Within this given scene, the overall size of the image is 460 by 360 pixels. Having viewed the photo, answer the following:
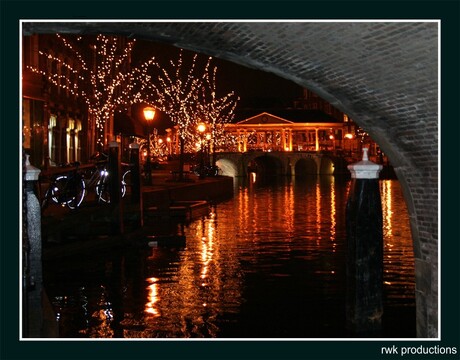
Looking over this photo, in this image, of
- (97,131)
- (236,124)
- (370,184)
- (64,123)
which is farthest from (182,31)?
(236,124)

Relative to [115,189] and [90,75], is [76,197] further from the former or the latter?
[90,75]

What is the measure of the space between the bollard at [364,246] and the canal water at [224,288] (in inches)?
14.8

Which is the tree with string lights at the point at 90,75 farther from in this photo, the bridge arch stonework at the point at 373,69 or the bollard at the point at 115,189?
the bridge arch stonework at the point at 373,69

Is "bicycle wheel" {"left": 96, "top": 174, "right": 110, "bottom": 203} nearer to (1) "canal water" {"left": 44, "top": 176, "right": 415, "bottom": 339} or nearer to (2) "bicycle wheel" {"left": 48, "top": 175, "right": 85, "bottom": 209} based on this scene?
(2) "bicycle wheel" {"left": 48, "top": 175, "right": 85, "bottom": 209}

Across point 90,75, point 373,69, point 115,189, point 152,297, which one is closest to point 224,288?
point 152,297

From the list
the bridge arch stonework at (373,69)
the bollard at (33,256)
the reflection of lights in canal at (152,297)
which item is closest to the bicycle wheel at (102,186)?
the reflection of lights in canal at (152,297)

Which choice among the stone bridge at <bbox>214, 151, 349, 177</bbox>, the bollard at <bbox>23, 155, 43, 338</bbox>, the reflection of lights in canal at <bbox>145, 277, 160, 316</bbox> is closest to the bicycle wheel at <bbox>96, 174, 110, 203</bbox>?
the reflection of lights in canal at <bbox>145, 277, 160, 316</bbox>

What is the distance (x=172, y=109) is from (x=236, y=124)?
150 feet

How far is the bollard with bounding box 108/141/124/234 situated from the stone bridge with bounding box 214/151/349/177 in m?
65.9

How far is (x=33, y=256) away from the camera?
407 inches

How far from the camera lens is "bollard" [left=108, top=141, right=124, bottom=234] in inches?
704

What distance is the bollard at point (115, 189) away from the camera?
17.9 meters

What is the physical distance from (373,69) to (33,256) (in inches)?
209

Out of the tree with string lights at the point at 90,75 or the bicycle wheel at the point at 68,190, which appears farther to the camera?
the tree with string lights at the point at 90,75
